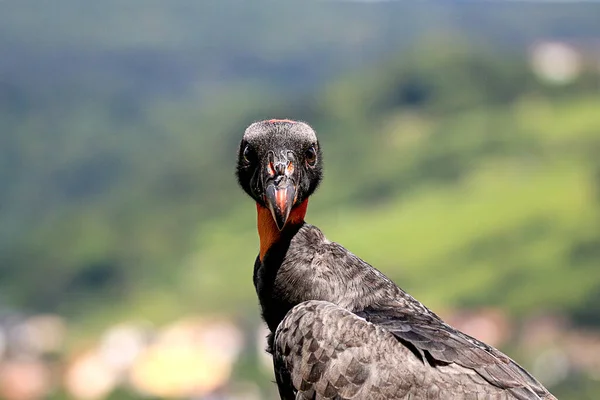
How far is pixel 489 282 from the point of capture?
120 meters

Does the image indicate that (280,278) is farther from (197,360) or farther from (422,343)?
Answer: (197,360)

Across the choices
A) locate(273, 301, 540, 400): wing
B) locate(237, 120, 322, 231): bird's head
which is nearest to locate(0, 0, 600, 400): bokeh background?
locate(237, 120, 322, 231): bird's head

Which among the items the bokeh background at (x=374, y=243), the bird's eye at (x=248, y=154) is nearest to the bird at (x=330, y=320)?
the bird's eye at (x=248, y=154)

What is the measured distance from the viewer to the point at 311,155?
1012cm

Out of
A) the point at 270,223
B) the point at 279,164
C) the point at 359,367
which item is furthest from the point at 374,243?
the point at 359,367

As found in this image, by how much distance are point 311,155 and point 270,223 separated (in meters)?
0.87

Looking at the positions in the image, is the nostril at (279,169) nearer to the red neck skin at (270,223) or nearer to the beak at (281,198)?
the beak at (281,198)

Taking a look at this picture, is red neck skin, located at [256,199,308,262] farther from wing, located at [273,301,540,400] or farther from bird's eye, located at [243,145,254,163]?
wing, located at [273,301,540,400]

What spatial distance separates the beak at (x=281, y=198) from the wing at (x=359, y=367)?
0.98 meters

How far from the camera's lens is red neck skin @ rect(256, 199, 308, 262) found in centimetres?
1022

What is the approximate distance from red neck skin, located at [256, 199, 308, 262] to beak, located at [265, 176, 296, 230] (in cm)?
71

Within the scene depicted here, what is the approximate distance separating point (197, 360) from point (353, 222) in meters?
45.6

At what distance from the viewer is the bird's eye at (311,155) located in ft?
32.9

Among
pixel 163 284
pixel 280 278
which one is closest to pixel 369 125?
pixel 163 284
